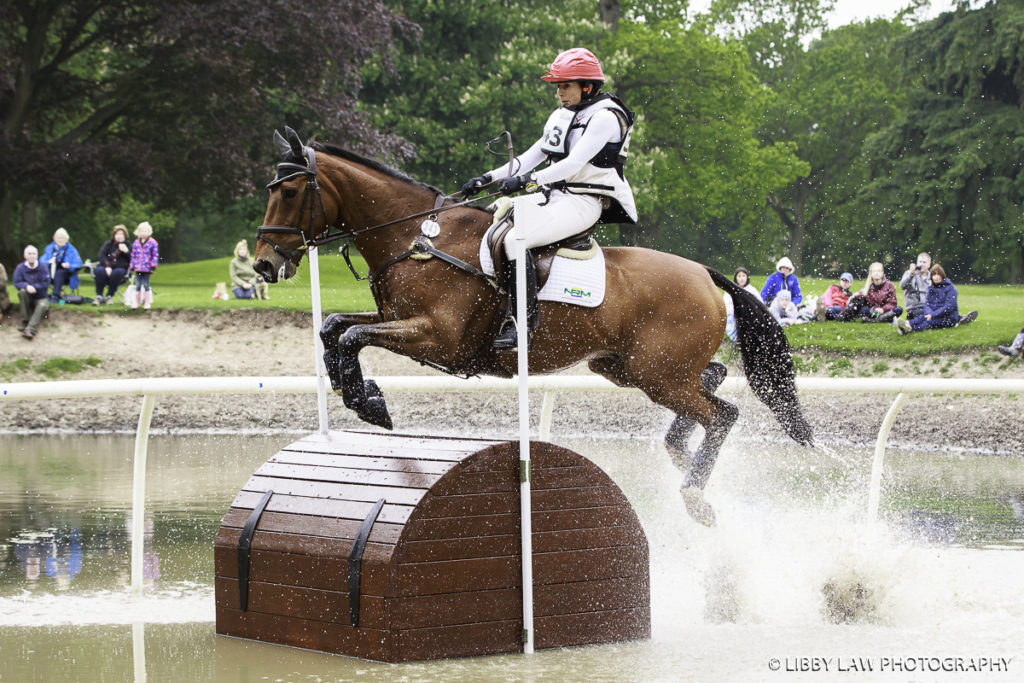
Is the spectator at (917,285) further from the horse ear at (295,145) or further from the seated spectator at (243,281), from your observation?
the horse ear at (295,145)

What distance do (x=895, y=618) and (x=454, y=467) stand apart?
225cm

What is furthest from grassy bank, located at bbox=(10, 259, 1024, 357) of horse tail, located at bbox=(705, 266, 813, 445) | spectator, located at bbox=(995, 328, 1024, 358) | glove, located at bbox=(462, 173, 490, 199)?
glove, located at bbox=(462, 173, 490, 199)

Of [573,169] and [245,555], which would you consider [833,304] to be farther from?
[245,555]

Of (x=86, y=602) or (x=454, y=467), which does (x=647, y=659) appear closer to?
(x=454, y=467)

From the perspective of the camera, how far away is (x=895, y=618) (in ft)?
19.3

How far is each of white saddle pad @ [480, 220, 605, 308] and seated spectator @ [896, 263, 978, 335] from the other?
40.0ft

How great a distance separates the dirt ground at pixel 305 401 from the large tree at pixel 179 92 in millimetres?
3778

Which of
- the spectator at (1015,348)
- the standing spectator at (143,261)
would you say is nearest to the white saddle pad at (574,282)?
the spectator at (1015,348)

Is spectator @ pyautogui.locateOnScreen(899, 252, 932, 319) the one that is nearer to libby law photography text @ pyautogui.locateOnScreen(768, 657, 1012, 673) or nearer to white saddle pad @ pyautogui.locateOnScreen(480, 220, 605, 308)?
white saddle pad @ pyautogui.locateOnScreen(480, 220, 605, 308)

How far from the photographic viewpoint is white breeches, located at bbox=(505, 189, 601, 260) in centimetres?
616

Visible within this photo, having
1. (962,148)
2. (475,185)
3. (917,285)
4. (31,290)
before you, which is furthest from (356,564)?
(962,148)

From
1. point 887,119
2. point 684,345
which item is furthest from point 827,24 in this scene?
point 684,345

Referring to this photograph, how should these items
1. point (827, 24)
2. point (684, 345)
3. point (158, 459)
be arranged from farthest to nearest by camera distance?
point (827, 24)
point (158, 459)
point (684, 345)

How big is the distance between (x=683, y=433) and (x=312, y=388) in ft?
6.84
